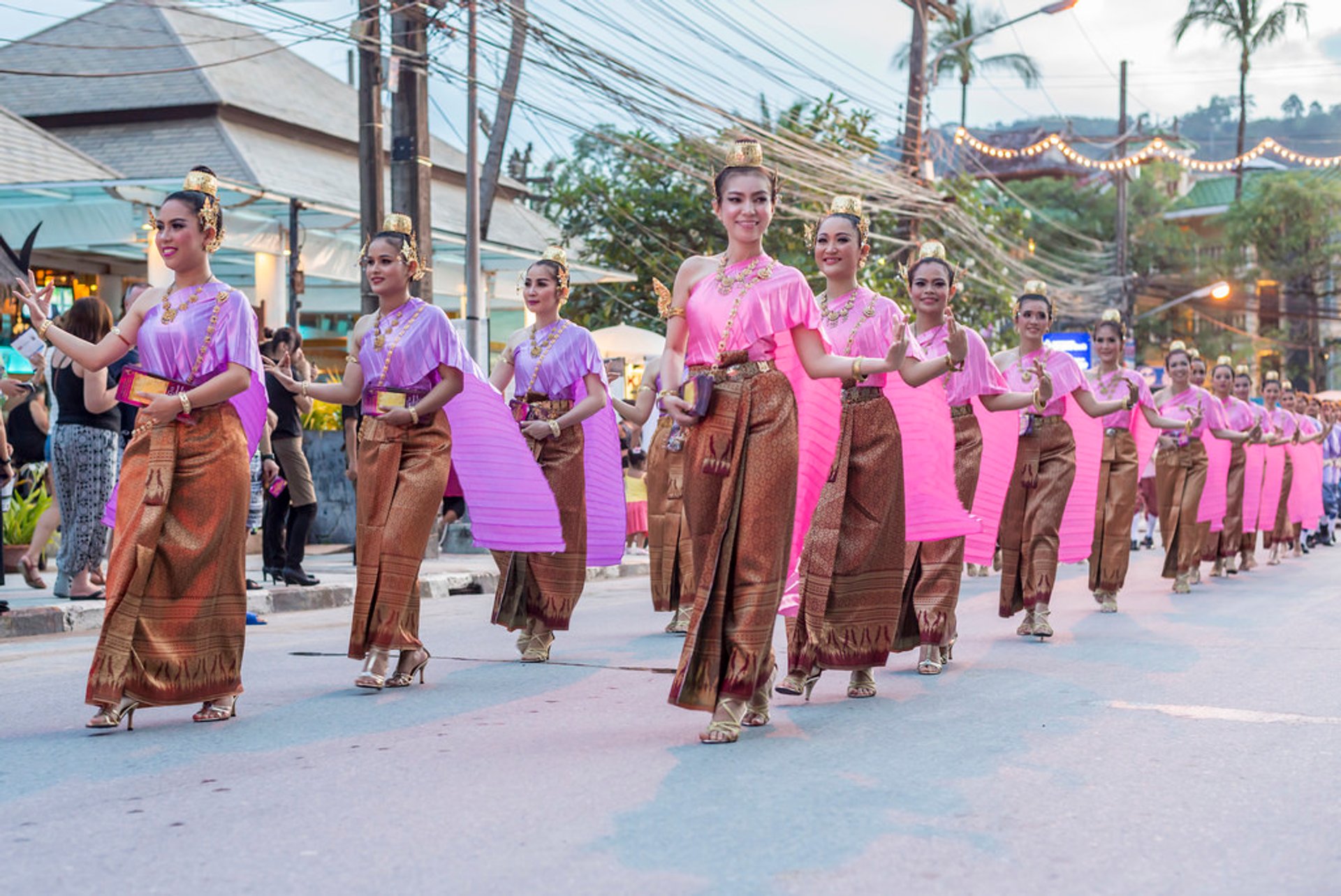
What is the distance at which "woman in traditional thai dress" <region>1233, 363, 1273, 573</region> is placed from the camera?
16.9 meters

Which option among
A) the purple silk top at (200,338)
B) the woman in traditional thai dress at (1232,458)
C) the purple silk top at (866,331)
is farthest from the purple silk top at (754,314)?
the woman in traditional thai dress at (1232,458)

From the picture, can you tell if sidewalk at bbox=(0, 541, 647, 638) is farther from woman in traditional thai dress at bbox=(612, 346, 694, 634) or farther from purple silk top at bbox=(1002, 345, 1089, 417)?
purple silk top at bbox=(1002, 345, 1089, 417)

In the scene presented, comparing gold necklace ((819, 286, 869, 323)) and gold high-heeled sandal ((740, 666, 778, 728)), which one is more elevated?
gold necklace ((819, 286, 869, 323))

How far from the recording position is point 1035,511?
32.8 ft

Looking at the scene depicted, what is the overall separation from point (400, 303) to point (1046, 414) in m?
4.41

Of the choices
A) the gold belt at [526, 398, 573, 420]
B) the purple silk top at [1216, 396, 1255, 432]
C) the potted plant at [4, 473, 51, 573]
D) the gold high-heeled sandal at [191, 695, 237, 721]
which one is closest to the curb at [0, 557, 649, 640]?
the potted plant at [4, 473, 51, 573]

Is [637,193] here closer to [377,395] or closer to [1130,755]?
[377,395]

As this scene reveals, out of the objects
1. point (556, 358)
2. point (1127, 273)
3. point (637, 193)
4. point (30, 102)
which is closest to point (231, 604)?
point (556, 358)

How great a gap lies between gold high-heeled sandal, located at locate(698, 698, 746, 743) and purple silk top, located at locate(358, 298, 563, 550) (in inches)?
90.1

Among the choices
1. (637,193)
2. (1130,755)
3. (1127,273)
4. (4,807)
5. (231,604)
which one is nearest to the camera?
(4,807)

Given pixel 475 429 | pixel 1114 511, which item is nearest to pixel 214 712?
pixel 475 429

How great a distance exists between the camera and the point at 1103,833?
174 inches

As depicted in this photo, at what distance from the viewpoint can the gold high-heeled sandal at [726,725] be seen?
18.7 feet

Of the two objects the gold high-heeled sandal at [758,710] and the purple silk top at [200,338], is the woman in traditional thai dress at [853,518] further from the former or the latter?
the purple silk top at [200,338]
